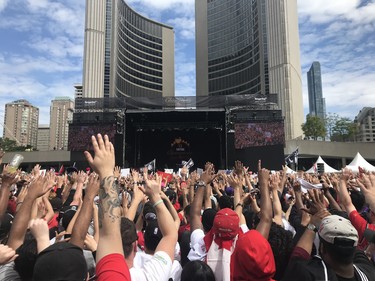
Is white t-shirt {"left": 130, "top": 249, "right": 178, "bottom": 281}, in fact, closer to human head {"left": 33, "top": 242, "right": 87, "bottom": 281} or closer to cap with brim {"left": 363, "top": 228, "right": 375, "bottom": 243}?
human head {"left": 33, "top": 242, "right": 87, "bottom": 281}

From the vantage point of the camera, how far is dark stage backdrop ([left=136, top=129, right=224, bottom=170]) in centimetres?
3175

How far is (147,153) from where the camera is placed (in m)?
32.3

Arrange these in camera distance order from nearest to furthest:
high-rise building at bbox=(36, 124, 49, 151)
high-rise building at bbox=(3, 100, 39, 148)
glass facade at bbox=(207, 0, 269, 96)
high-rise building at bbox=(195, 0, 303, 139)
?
high-rise building at bbox=(195, 0, 303, 139), glass facade at bbox=(207, 0, 269, 96), high-rise building at bbox=(3, 100, 39, 148), high-rise building at bbox=(36, 124, 49, 151)

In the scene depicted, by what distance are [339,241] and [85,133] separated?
24160mm

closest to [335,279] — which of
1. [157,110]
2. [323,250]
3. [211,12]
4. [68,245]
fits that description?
[323,250]

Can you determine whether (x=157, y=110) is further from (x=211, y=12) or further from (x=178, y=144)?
(x=211, y=12)

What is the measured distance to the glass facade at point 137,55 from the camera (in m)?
65.6

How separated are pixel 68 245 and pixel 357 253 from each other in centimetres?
205

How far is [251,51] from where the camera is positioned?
6450 centimetres

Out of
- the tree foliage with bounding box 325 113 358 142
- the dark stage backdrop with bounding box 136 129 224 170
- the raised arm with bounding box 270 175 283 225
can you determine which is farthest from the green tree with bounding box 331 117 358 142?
the raised arm with bounding box 270 175 283 225

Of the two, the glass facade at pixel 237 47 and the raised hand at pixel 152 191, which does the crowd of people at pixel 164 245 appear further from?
the glass facade at pixel 237 47

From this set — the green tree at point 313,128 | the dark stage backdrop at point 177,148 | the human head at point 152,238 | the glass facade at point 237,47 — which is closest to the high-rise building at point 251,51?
the glass facade at point 237,47

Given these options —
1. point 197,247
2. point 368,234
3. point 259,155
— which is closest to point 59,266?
point 197,247

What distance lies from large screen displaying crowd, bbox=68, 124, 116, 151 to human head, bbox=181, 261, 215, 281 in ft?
74.4
